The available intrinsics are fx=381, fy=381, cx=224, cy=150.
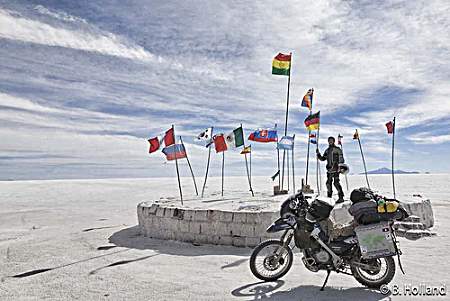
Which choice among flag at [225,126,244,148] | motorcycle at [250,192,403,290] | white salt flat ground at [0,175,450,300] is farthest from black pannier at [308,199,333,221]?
flag at [225,126,244,148]

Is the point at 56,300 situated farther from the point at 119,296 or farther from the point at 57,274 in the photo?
the point at 57,274

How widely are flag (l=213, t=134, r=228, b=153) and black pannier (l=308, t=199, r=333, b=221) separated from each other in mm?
7796

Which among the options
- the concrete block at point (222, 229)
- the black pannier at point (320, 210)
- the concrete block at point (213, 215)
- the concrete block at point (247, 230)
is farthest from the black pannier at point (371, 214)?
the concrete block at point (213, 215)

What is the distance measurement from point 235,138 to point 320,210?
785cm

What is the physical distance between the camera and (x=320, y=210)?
512cm

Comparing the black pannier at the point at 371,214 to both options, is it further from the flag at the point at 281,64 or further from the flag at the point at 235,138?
the flag at the point at 281,64

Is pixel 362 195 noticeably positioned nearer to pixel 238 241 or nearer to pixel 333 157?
pixel 238 241

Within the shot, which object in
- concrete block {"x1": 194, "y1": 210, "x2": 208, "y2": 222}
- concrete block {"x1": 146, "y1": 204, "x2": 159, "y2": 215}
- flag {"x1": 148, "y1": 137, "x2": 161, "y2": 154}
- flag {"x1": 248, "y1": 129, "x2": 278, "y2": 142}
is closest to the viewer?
concrete block {"x1": 194, "y1": 210, "x2": 208, "y2": 222}

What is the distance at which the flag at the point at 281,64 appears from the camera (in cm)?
1312

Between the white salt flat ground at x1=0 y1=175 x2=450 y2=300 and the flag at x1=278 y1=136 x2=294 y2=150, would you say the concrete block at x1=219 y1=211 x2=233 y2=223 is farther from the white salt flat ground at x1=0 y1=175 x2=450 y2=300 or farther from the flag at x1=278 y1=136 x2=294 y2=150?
the flag at x1=278 y1=136 x2=294 y2=150

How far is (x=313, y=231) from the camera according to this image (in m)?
5.09

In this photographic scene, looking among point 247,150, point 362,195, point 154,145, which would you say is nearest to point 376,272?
point 362,195

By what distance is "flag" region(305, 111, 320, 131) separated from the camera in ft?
41.5

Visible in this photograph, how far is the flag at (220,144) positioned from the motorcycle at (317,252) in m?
7.59
